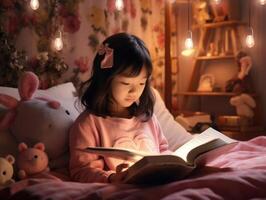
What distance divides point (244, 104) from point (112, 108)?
1.59 meters

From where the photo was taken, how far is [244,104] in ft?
9.05

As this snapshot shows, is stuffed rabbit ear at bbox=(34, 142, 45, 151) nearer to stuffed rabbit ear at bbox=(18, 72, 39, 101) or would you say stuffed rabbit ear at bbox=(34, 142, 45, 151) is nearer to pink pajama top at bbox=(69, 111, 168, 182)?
pink pajama top at bbox=(69, 111, 168, 182)

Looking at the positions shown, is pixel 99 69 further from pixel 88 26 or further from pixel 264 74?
pixel 264 74

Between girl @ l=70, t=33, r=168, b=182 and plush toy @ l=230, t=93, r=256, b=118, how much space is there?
148 cm

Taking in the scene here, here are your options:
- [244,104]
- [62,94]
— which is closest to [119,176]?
[62,94]

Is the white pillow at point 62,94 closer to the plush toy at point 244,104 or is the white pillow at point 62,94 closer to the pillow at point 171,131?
the pillow at point 171,131

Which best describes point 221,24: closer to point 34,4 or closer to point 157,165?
point 34,4

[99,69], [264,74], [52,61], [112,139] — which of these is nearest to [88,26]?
[52,61]

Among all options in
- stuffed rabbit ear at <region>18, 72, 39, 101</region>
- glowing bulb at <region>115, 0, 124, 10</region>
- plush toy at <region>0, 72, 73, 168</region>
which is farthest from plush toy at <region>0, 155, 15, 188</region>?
glowing bulb at <region>115, 0, 124, 10</region>

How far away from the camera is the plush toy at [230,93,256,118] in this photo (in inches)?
107

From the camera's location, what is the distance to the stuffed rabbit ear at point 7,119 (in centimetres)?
133

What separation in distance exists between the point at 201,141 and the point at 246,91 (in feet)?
5.17

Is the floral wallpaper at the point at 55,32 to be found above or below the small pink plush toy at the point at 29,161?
above

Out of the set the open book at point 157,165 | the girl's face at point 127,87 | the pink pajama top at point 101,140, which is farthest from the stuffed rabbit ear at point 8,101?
the open book at point 157,165
